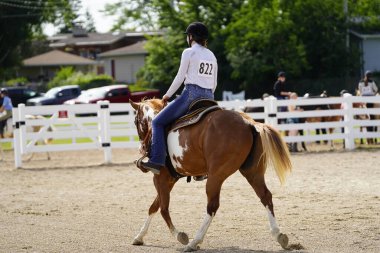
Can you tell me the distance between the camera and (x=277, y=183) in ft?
50.2

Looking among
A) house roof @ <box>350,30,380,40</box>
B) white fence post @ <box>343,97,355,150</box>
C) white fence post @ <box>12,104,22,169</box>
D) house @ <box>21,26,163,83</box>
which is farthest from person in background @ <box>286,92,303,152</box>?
house @ <box>21,26,163,83</box>

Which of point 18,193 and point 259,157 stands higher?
point 259,157

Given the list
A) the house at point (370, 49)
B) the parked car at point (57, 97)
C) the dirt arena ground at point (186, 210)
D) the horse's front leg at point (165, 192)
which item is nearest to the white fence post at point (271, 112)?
the dirt arena ground at point (186, 210)

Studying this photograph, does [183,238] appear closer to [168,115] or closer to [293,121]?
[168,115]

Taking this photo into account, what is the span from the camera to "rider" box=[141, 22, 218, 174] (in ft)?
31.5

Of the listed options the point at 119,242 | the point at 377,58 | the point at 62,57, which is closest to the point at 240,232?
the point at 119,242

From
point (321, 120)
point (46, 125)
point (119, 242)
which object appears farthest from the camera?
point (321, 120)

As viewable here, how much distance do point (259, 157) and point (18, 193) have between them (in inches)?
289

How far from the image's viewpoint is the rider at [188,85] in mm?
9609

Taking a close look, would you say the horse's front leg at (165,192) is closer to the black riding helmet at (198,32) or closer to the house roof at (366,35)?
the black riding helmet at (198,32)

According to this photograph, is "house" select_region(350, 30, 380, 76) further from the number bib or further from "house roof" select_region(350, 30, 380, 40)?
the number bib

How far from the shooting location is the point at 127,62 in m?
79.4

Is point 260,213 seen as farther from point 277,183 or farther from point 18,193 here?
point 18,193

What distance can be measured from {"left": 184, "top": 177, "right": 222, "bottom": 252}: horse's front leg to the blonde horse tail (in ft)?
2.04
